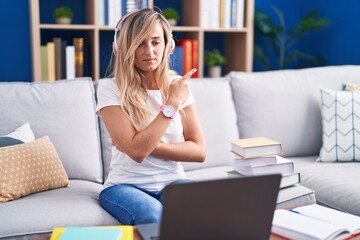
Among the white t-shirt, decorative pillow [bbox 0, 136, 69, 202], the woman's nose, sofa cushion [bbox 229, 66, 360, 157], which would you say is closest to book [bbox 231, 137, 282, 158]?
the white t-shirt

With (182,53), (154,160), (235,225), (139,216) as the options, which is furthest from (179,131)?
(182,53)

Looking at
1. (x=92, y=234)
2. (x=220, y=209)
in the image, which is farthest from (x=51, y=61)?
(x=220, y=209)

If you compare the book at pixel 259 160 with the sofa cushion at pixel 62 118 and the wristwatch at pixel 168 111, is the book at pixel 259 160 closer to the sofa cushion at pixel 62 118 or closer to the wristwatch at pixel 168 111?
the wristwatch at pixel 168 111

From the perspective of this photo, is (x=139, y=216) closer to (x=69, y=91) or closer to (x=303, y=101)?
(x=69, y=91)

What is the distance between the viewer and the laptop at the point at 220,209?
98 cm

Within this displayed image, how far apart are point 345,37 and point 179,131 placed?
2083 millimetres

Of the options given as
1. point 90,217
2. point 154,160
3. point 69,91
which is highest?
point 69,91

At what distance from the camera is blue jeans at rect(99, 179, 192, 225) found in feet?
5.24

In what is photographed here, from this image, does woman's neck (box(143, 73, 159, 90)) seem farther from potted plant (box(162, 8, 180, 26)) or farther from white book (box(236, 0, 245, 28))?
white book (box(236, 0, 245, 28))

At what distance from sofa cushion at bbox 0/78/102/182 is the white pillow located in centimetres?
6

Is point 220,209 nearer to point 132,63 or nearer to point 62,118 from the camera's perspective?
point 132,63

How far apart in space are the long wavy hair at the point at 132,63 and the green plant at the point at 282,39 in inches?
68.4

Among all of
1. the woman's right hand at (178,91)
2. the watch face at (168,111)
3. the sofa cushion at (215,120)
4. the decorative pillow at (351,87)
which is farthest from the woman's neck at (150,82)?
the decorative pillow at (351,87)

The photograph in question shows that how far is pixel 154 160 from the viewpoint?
183 cm
